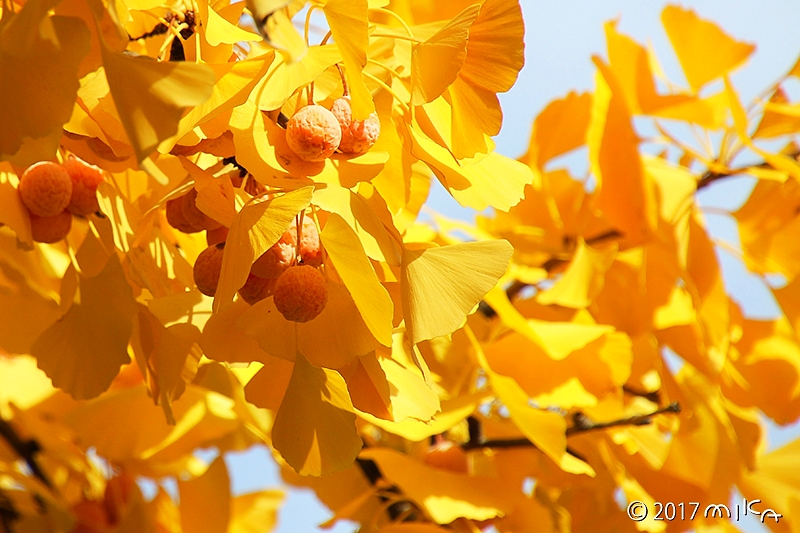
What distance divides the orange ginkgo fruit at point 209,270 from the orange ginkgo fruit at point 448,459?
0.29 m

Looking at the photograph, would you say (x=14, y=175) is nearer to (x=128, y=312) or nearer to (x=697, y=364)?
(x=128, y=312)

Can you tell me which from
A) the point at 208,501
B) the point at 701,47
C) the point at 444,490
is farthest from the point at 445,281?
the point at 701,47

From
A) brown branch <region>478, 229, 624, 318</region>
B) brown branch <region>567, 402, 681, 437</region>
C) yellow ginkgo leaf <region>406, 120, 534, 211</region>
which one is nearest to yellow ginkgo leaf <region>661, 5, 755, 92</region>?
brown branch <region>478, 229, 624, 318</region>

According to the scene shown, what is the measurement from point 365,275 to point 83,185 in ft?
0.45

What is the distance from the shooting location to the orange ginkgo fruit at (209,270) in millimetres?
260

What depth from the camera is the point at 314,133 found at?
0.24 metres

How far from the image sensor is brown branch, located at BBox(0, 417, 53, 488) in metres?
0.62

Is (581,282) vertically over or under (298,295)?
under

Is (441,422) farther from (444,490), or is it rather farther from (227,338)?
(227,338)

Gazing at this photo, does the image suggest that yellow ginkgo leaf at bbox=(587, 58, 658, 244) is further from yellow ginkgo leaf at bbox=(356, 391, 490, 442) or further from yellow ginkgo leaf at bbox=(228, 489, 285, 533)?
yellow ginkgo leaf at bbox=(228, 489, 285, 533)

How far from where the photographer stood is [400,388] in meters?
0.29

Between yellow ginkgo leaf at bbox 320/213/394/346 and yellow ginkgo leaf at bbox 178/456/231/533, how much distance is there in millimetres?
329

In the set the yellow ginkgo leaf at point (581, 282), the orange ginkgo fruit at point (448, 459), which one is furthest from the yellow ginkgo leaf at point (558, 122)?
the orange ginkgo fruit at point (448, 459)

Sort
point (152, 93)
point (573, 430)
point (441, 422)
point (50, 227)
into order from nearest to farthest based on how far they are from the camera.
A: point (152, 93)
point (50, 227)
point (441, 422)
point (573, 430)
